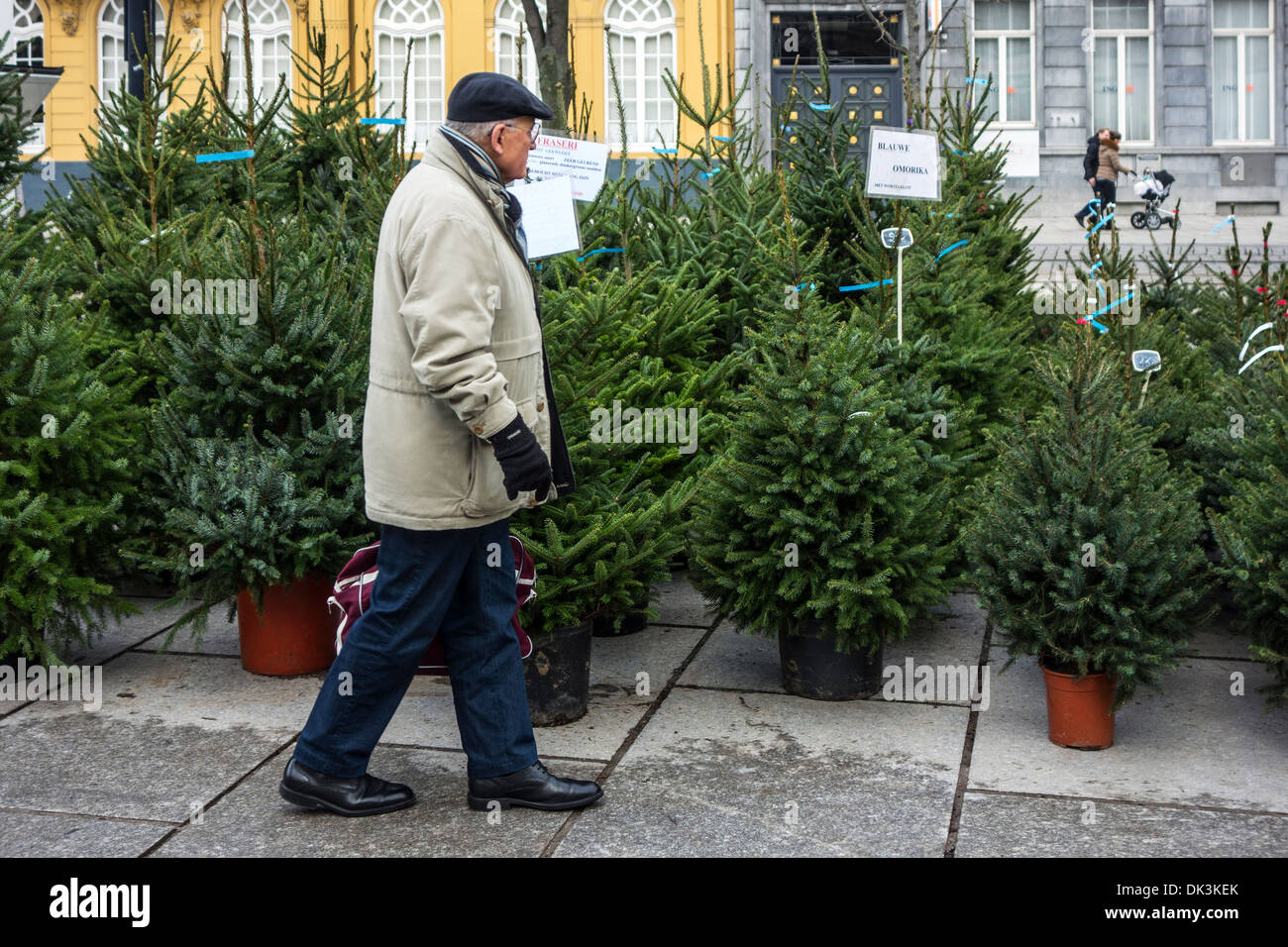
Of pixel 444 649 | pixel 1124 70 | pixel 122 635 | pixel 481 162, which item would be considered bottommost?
pixel 122 635

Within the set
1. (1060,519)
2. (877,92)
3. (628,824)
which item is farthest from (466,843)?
(877,92)

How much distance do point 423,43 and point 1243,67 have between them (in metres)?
15.3

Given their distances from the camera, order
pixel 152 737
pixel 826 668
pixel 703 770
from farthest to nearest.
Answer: pixel 826 668, pixel 152 737, pixel 703 770

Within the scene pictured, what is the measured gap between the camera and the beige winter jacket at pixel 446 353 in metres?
3.99

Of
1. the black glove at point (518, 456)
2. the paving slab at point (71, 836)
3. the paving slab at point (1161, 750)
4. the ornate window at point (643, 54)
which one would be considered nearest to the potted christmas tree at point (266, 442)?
the paving slab at point (71, 836)

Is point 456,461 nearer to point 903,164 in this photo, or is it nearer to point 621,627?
point 621,627

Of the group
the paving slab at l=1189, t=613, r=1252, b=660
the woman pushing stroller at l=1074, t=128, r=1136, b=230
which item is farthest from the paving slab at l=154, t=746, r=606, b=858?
the woman pushing stroller at l=1074, t=128, r=1136, b=230

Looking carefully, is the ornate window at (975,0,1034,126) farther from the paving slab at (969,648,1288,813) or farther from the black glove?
the black glove

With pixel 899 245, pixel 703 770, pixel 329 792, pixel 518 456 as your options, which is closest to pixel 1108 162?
pixel 899 245

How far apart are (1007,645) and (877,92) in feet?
74.2

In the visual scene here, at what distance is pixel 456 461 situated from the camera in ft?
13.7

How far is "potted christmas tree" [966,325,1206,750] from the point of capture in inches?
190

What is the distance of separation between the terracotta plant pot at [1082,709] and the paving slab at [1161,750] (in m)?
0.04

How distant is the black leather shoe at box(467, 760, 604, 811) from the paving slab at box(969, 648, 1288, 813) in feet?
4.17
